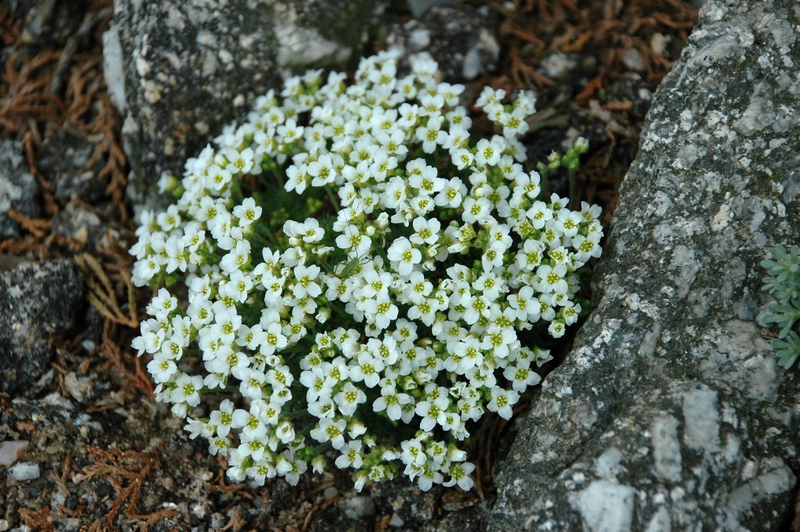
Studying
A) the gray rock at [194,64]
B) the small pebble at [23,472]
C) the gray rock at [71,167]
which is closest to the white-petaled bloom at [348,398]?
the small pebble at [23,472]

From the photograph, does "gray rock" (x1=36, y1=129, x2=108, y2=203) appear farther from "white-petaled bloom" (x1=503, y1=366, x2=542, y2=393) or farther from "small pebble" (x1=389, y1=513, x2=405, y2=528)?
"white-petaled bloom" (x1=503, y1=366, x2=542, y2=393)

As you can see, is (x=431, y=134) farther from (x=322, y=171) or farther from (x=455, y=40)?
(x=455, y=40)

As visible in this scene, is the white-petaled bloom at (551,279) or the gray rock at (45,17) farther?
the gray rock at (45,17)

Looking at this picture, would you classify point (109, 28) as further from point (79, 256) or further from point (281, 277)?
point (281, 277)

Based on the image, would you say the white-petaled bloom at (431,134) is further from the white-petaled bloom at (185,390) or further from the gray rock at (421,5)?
the white-petaled bloom at (185,390)

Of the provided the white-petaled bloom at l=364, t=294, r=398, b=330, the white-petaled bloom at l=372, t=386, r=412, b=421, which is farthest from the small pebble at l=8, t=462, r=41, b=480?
the white-petaled bloom at l=364, t=294, r=398, b=330
